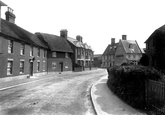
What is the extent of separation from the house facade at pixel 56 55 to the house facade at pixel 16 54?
3215mm

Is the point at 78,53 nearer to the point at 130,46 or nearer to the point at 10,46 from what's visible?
the point at 130,46

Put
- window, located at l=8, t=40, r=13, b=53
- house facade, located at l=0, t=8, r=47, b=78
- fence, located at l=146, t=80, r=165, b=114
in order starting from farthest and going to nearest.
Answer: window, located at l=8, t=40, r=13, b=53 → house facade, located at l=0, t=8, r=47, b=78 → fence, located at l=146, t=80, r=165, b=114

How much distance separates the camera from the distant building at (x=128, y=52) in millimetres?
50981

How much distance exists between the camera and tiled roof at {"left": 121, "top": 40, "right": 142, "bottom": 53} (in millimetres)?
51444

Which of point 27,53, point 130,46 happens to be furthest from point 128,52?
point 27,53

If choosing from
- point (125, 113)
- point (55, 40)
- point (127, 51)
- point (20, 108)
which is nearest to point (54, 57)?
point (55, 40)

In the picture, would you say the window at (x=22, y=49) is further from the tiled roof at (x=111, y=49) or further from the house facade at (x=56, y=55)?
the tiled roof at (x=111, y=49)

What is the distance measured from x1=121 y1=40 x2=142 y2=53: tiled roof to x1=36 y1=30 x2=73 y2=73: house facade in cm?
2590

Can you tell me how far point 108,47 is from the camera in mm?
61750

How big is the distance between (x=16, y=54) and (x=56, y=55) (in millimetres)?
13489

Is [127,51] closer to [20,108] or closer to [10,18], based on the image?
[10,18]

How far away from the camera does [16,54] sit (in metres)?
19.2

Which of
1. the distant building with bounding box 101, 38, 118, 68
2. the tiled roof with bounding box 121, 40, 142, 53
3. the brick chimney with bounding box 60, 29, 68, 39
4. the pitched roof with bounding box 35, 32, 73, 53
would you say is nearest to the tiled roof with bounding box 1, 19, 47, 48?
the pitched roof with bounding box 35, 32, 73, 53

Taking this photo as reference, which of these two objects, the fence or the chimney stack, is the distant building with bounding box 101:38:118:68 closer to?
the chimney stack
